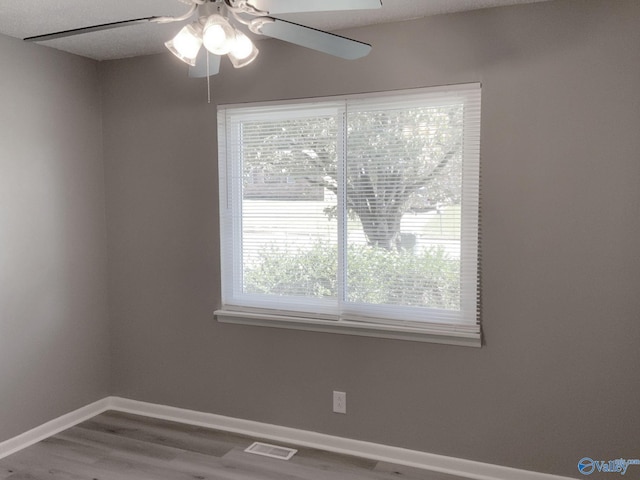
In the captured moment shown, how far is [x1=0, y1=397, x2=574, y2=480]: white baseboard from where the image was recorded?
2.91 meters

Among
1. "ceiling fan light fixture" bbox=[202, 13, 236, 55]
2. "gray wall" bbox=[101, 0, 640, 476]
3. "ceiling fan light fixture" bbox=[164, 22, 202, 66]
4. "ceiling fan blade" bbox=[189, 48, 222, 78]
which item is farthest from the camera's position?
"gray wall" bbox=[101, 0, 640, 476]

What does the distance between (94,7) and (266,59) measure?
0.96 meters

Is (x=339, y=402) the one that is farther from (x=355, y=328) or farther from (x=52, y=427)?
(x=52, y=427)

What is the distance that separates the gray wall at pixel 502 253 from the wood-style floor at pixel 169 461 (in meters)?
0.18

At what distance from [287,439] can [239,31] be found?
7.94 ft

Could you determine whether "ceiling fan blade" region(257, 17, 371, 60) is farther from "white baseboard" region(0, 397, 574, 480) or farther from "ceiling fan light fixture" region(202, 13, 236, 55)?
"white baseboard" region(0, 397, 574, 480)

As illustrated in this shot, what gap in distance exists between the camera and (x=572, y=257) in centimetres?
266

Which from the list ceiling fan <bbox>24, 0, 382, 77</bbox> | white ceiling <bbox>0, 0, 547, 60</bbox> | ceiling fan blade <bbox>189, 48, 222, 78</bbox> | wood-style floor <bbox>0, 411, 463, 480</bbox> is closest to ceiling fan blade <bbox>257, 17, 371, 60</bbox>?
ceiling fan <bbox>24, 0, 382, 77</bbox>

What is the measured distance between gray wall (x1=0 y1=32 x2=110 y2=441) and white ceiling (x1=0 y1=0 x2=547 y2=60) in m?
0.36

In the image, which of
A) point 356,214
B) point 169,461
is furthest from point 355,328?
point 169,461

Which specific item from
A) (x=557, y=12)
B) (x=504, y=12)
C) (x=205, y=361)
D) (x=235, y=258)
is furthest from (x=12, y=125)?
(x=557, y=12)

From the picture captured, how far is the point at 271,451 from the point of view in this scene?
3227mm

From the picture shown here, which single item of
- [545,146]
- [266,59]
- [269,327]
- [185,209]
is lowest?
[269,327]

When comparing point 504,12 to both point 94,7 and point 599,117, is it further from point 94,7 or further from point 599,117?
point 94,7
